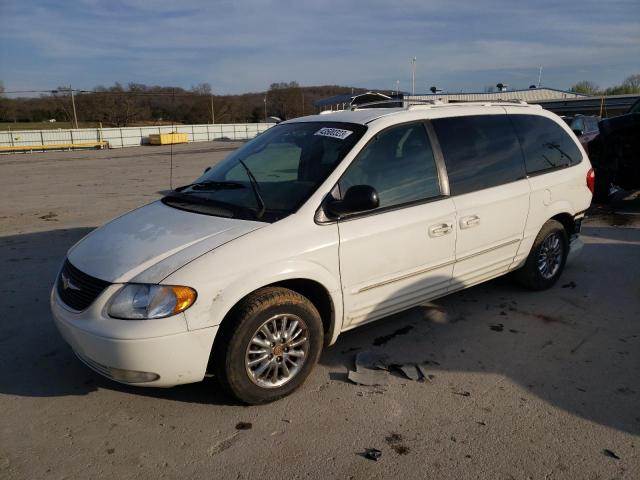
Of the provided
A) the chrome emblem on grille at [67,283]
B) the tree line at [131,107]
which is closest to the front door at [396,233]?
the chrome emblem on grille at [67,283]

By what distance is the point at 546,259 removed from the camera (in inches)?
193

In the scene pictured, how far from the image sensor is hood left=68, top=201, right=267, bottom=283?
287 centimetres

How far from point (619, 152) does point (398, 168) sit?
722cm

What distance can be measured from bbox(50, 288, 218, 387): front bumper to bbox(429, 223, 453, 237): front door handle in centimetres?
173

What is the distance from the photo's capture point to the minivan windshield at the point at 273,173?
3365 mm

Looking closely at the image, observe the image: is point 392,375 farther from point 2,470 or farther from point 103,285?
point 2,470

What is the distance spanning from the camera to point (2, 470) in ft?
8.43

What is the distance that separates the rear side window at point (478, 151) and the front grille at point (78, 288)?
2568mm

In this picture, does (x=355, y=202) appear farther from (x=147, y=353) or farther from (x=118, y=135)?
(x=118, y=135)

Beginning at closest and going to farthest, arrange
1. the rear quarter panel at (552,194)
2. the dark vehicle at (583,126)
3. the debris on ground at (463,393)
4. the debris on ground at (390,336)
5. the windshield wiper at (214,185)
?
the debris on ground at (463,393) → the windshield wiper at (214,185) → the debris on ground at (390,336) → the rear quarter panel at (552,194) → the dark vehicle at (583,126)

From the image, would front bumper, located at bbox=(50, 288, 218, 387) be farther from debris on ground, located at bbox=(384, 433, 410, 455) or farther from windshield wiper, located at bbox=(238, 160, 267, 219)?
debris on ground, located at bbox=(384, 433, 410, 455)

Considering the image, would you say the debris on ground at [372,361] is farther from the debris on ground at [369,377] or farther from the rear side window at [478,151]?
the rear side window at [478,151]

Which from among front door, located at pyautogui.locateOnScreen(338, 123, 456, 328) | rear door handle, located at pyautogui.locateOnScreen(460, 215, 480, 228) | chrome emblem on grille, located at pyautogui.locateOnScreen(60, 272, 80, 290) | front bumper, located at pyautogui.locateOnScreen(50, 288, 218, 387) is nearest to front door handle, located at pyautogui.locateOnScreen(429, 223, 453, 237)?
front door, located at pyautogui.locateOnScreen(338, 123, 456, 328)

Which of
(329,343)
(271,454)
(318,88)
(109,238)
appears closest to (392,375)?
(329,343)
